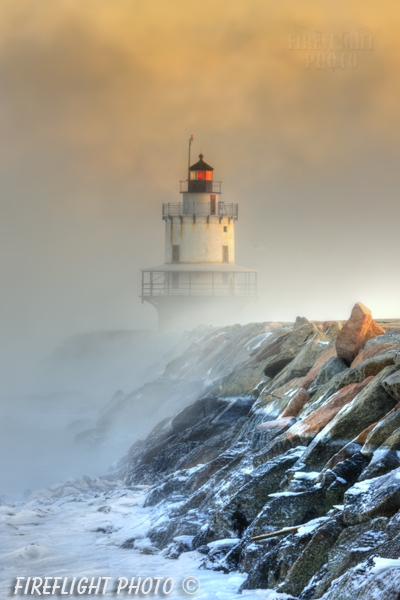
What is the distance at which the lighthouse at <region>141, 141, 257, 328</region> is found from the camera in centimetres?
4097

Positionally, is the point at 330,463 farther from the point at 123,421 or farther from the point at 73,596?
the point at 123,421

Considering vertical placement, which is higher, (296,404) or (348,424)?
(348,424)

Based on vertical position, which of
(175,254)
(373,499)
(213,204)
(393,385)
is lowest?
(373,499)

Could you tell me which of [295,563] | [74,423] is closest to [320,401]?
[295,563]

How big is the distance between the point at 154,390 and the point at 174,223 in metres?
21.8

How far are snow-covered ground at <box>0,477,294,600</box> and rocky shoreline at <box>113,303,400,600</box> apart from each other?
17cm

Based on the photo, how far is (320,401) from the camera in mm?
8438

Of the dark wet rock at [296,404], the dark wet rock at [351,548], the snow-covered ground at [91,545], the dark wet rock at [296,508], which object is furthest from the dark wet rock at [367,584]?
the dark wet rock at [296,404]

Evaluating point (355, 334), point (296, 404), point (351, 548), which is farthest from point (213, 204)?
point (351, 548)

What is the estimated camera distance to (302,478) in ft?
21.4

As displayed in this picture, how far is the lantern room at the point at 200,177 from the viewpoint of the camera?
1602 inches

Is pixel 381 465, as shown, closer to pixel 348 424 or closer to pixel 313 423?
pixel 348 424

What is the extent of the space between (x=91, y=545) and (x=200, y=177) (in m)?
34.0

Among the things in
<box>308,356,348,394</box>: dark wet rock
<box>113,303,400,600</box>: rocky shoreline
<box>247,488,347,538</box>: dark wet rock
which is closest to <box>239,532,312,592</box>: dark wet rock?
<box>113,303,400,600</box>: rocky shoreline
